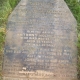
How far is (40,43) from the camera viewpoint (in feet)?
17.2

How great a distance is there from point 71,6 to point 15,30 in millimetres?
1830

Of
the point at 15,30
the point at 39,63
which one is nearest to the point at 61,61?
the point at 39,63

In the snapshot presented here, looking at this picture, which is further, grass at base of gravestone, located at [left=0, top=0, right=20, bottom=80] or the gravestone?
grass at base of gravestone, located at [left=0, top=0, right=20, bottom=80]

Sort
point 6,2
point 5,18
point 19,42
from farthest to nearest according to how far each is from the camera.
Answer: point 6,2
point 5,18
point 19,42

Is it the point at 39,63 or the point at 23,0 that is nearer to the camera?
the point at 39,63

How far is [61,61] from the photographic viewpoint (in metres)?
5.04

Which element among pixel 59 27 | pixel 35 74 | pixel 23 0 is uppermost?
pixel 23 0

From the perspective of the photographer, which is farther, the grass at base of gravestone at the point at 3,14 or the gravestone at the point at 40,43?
the grass at base of gravestone at the point at 3,14

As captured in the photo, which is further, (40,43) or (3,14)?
(3,14)

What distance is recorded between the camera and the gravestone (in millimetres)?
4992

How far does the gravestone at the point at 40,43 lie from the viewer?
16.4 feet

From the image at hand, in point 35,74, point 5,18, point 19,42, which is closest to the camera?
point 35,74

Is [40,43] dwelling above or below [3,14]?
below

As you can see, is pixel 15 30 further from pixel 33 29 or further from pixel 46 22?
pixel 46 22
